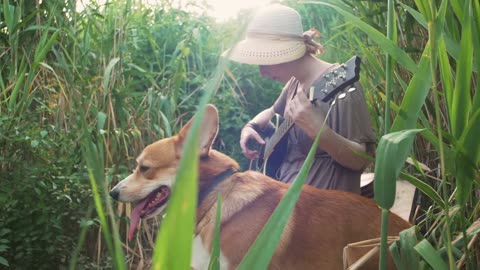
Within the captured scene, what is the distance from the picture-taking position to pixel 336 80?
1842 millimetres

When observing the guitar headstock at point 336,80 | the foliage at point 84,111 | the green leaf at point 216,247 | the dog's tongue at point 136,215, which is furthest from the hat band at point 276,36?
the green leaf at point 216,247

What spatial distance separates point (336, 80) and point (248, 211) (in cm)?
37

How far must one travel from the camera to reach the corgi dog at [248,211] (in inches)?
68.5

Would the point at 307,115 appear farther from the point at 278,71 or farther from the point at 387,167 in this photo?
the point at 387,167

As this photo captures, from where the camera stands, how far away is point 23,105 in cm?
272

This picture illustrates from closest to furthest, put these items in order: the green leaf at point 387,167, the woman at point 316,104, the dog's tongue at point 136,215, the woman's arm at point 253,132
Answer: the green leaf at point 387,167 → the dog's tongue at point 136,215 → the woman at point 316,104 → the woman's arm at point 253,132

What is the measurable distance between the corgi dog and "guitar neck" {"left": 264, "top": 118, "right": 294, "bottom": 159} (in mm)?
253

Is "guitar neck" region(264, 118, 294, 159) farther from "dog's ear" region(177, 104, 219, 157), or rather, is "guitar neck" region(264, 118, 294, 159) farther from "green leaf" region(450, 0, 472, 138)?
"green leaf" region(450, 0, 472, 138)

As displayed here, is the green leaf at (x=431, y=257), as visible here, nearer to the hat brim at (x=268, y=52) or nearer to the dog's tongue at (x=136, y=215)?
the dog's tongue at (x=136, y=215)

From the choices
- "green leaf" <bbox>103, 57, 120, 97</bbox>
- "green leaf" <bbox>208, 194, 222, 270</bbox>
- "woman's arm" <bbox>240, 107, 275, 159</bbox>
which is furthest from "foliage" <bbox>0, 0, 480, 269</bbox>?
"green leaf" <bbox>208, 194, 222, 270</bbox>

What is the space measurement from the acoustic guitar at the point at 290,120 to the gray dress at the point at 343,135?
0.11 feet

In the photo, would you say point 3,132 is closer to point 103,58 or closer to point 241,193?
point 103,58

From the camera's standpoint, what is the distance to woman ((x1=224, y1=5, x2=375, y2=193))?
199 cm

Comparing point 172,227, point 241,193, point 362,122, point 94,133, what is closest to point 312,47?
point 362,122
